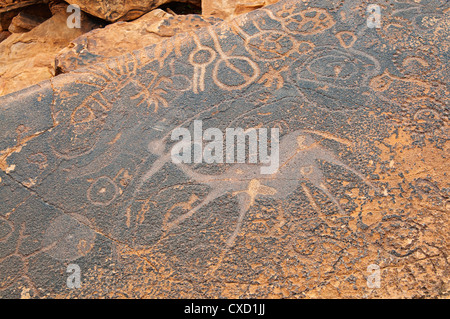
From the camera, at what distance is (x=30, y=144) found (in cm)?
184

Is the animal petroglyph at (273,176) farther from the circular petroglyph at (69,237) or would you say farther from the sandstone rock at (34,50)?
the sandstone rock at (34,50)

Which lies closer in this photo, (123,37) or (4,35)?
(123,37)

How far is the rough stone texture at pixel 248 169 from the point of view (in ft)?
5.32

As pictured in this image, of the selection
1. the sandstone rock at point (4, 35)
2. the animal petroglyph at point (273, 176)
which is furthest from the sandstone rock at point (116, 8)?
the animal petroglyph at point (273, 176)

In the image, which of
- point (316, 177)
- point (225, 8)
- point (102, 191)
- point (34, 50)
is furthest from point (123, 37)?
point (316, 177)

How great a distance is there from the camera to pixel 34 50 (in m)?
2.81

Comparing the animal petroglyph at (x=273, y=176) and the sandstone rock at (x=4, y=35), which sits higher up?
the sandstone rock at (x=4, y=35)

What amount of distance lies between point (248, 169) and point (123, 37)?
3.92 feet

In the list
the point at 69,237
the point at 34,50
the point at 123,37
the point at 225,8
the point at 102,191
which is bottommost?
the point at 69,237

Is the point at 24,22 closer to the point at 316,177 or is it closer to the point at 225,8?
the point at 225,8

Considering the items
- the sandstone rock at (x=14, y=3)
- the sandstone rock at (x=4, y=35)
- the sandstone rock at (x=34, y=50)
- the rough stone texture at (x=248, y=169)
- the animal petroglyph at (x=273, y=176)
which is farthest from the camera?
the sandstone rock at (x=4, y=35)

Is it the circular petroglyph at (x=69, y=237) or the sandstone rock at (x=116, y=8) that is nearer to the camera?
the circular petroglyph at (x=69, y=237)

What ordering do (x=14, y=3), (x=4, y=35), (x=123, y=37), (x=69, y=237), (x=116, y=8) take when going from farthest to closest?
(x=4, y=35), (x=14, y=3), (x=116, y=8), (x=123, y=37), (x=69, y=237)
